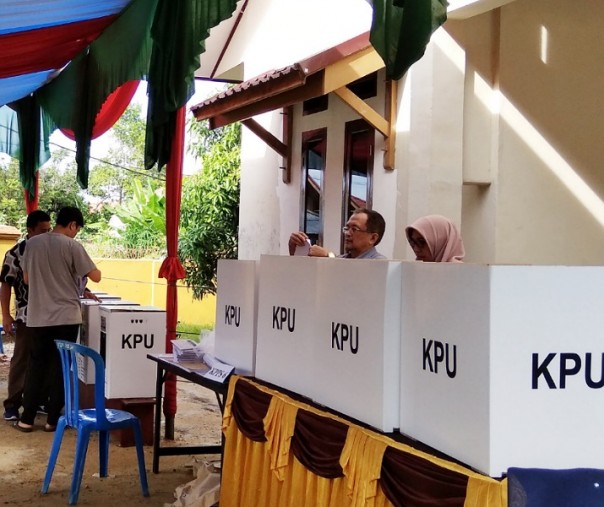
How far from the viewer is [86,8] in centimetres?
483

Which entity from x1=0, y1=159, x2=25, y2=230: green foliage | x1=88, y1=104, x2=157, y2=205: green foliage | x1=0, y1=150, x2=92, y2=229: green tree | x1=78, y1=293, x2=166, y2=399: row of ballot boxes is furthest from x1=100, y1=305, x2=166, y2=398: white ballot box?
x1=88, y1=104, x2=157, y2=205: green foliage

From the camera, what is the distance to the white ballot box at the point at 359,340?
241 cm

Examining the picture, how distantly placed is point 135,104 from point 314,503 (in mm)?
27498

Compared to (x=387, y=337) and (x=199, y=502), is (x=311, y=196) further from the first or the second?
(x=387, y=337)

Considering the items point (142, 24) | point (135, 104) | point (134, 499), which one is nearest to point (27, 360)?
point (134, 499)

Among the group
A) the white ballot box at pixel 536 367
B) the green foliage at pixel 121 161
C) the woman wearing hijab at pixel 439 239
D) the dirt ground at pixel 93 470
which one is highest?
the green foliage at pixel 121 161

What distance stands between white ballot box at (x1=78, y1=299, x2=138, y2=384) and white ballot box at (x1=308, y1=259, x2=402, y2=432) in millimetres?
3171

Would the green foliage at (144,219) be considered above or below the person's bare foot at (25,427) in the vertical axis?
above

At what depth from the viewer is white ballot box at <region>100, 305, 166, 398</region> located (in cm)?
536

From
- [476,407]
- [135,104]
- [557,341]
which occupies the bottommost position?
[476,407]

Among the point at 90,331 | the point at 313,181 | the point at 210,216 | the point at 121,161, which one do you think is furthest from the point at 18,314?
the point at 121,161

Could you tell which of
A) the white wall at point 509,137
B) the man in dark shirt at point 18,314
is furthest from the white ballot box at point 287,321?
the man in dark shirt at point 18,314

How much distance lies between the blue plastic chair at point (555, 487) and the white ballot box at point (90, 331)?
13.7 ft

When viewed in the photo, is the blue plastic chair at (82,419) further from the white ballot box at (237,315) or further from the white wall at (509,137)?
the white wall at (509,137)
